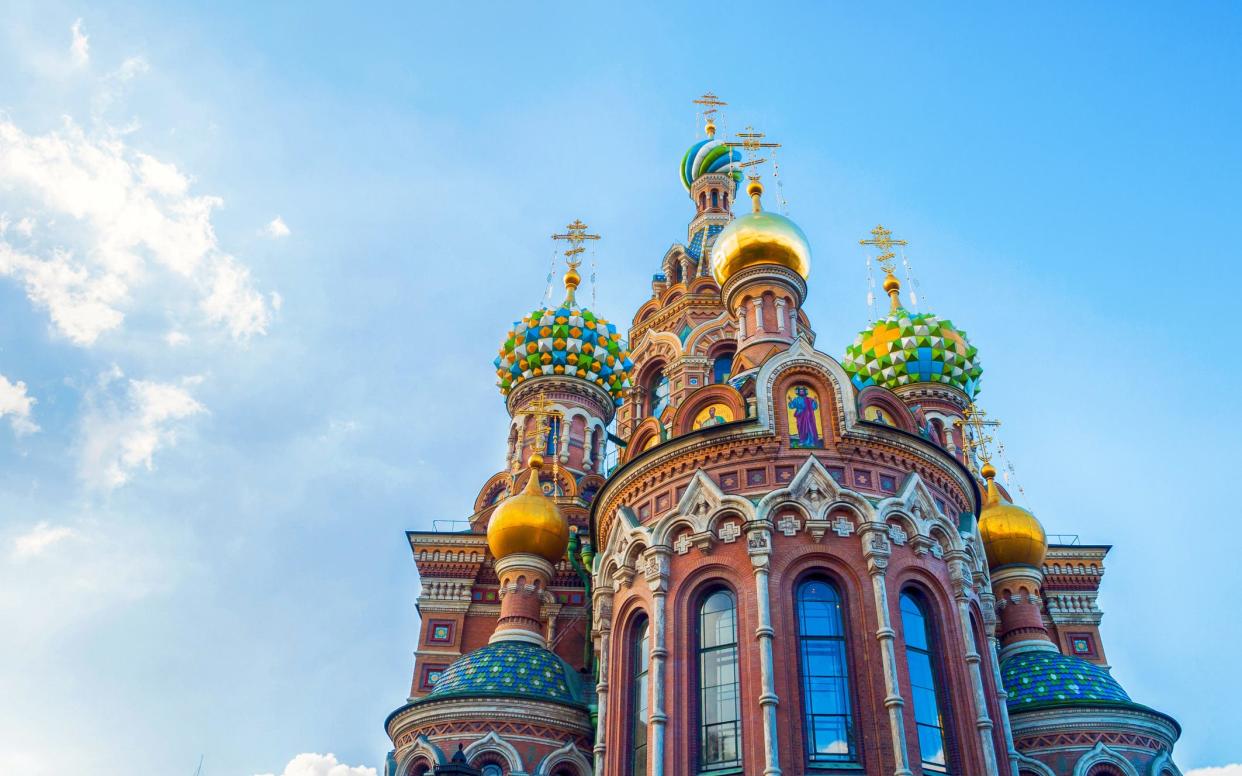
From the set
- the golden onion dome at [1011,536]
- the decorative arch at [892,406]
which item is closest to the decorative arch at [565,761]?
the decorative arch at [892,406]

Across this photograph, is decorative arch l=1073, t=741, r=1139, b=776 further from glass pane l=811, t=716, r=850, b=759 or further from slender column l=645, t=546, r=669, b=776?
slender column l=645, t=546, r=669, b=776

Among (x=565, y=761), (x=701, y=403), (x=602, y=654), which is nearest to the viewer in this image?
(x=602, y=654)

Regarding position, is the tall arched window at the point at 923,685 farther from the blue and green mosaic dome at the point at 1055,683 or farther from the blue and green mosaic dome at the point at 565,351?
the blue and green mosaic dome at the point at 565,351

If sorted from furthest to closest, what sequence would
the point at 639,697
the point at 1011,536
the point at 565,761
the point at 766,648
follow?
the point at 1011,536 < the point at 565,761 < the point at 639,697 < the point at 766,648

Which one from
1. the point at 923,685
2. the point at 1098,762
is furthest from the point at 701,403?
the point at 1098,762

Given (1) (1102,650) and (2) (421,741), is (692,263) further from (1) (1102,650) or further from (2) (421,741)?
(2) (421,741)

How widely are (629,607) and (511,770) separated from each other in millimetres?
2857

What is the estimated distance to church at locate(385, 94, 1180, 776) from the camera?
36.0ft

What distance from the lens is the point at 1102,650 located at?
18.1m

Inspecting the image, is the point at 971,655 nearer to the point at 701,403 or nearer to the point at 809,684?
the point at 809,684

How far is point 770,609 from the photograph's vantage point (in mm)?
11211

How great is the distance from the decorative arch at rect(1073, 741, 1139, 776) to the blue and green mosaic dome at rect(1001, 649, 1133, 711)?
633 millimetres

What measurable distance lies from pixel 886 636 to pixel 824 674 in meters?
0.76

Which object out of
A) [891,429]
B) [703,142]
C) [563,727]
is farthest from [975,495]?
[703,142]
